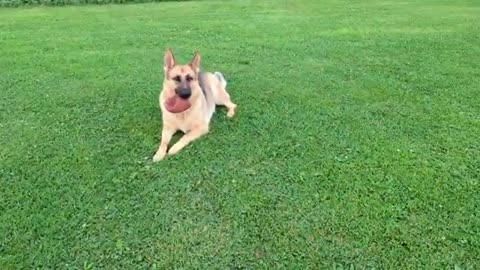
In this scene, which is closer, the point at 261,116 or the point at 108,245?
the point at 108,245

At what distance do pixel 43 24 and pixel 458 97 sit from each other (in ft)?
23.3

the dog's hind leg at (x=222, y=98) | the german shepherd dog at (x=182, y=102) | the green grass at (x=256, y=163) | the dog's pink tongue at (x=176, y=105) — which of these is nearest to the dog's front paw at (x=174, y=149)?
the german shepherd dog at (x=182, y=102)

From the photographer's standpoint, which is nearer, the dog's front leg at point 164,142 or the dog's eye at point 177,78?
the dog's front leg at point 164,142

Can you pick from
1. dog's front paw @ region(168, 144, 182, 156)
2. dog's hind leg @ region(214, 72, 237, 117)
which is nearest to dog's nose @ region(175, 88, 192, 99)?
dog's front paw @ region(168, 144, 182, 156)

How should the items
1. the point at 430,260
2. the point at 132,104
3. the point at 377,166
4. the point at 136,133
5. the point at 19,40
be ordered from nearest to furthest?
the point at 430,260, the point at 377,166, the point at 136,133, the point at 132,104, the point at 19,40

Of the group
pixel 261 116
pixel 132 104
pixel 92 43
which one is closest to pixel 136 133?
pixel 132 104

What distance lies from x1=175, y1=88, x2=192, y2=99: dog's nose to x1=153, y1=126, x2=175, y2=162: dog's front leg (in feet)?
0.90

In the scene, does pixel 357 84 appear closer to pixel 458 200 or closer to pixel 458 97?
pixel 458 97

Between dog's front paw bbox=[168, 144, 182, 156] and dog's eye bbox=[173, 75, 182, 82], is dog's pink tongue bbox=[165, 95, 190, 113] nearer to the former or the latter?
dog's eye bbox=[173, 75, 182, 82]

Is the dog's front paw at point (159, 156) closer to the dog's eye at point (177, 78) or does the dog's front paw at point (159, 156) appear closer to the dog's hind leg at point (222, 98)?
the dog's eye at point (177, 78)

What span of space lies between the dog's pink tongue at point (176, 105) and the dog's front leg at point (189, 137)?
0.18 m

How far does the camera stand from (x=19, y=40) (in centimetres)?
727

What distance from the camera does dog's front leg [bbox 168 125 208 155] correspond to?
351 centimetres

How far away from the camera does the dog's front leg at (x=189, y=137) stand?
11.5ft
